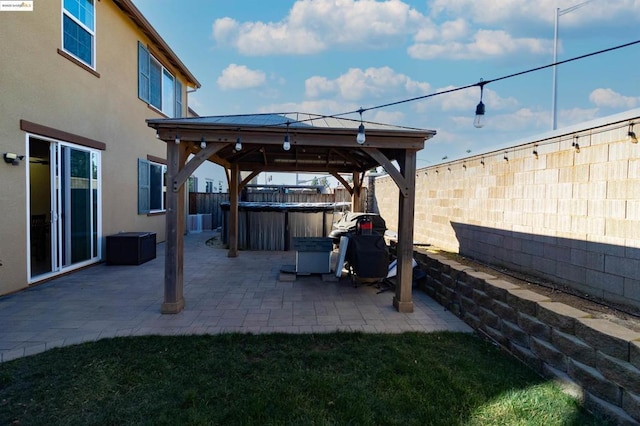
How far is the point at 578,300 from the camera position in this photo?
3.24 m

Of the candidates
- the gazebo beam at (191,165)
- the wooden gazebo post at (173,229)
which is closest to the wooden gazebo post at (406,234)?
the gazebo beam at (191,165)

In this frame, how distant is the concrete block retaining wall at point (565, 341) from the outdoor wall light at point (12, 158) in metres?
6.28

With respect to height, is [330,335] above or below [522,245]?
below

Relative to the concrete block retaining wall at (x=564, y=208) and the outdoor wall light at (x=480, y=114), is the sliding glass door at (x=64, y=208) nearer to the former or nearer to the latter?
the outdoor wall light at (x=480, y=114)

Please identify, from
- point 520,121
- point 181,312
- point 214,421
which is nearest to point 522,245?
point 214,421

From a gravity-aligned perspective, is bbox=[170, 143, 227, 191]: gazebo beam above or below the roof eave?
below

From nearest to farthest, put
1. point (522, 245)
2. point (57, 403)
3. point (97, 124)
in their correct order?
point (57, 403) → point (522, 245) → point (97, 124)

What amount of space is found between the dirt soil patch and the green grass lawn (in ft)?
2.73

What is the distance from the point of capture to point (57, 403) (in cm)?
233

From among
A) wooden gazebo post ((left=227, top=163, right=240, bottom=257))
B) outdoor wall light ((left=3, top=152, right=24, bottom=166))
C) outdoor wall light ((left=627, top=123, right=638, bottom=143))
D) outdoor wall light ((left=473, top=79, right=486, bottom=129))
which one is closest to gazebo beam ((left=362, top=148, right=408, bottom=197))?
outdoor wall light ((left=473, top=79, right=486, bottom=129))

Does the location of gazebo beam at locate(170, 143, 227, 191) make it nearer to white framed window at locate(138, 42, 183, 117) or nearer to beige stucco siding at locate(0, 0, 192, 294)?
beige stucco siding at locate(0, 0, 192, 294)

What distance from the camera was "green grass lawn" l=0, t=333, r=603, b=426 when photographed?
86.9 inches

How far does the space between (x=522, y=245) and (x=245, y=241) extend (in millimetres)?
6802

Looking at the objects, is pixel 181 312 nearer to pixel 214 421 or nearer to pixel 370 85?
pixel 214 421
